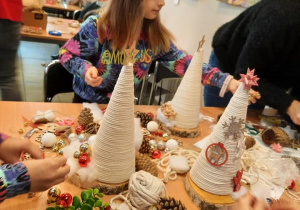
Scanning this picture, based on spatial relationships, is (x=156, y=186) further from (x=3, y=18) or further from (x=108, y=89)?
(x=3, y=18)

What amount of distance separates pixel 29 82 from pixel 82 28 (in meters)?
2.24

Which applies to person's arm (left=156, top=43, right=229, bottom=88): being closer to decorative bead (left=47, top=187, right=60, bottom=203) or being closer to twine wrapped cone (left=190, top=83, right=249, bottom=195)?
twine wrapped cone (left=190, top=83, right=249, bottom=195)

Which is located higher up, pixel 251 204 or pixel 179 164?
pixel 251 204

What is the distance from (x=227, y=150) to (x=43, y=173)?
46 centimetres

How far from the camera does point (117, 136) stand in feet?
2.32

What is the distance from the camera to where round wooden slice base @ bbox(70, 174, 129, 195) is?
28.2 inches

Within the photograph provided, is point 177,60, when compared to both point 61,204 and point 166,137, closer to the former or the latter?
point 166,137

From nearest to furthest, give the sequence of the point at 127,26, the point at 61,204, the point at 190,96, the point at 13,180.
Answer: the point at 13,180 → the point at 61,204 → the point at 190,96 → the point at 127,26

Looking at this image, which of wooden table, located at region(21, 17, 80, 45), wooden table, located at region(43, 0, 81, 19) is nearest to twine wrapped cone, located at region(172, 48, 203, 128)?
wooden table, located at region(21, 17, 80, 45)

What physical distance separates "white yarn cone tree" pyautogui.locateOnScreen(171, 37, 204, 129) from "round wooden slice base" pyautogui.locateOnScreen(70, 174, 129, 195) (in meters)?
0.43

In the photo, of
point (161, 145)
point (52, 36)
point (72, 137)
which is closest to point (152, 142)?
point (161, 145)

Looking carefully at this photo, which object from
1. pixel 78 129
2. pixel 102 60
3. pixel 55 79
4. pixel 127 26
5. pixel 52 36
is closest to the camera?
pixel 78 129

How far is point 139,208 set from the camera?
0.68 m

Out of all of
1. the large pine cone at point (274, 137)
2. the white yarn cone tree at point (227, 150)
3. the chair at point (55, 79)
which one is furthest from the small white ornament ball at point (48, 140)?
the large pine cone at point (274, 137)
